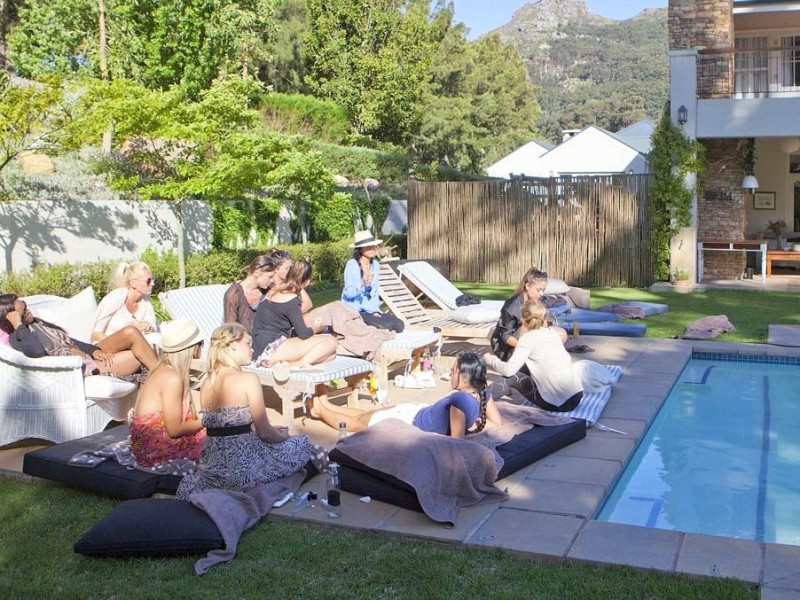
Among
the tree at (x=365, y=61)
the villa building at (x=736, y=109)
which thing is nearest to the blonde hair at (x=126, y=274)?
the villa building at (x=736, y=109)

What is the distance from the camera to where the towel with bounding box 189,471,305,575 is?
4.51 m

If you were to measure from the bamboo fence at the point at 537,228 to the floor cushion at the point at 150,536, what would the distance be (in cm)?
1448

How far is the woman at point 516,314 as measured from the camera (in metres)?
8.02

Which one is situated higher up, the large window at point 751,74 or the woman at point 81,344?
the large window at point 751,74

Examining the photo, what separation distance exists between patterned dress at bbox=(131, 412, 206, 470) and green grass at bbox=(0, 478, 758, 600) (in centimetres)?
71

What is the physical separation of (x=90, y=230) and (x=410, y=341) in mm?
8960

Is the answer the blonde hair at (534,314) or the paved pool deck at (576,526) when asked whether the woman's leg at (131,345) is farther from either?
the blonde hair at (534,314)

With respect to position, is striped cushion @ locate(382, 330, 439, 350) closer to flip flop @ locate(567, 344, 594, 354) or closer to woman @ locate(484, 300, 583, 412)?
woman @ locate(484, 300, 583, 412)

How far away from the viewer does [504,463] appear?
18.6 ft

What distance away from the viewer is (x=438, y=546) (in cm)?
466

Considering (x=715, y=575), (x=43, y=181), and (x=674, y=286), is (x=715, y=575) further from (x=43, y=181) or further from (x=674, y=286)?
(x=43, y=181)

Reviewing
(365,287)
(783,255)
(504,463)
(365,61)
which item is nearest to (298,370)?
(504,463)

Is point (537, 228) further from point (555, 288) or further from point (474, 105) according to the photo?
point (474, 105)

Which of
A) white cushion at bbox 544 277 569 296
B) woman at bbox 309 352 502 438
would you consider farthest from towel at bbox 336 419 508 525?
white cushion at bbox 544 277 569 296
